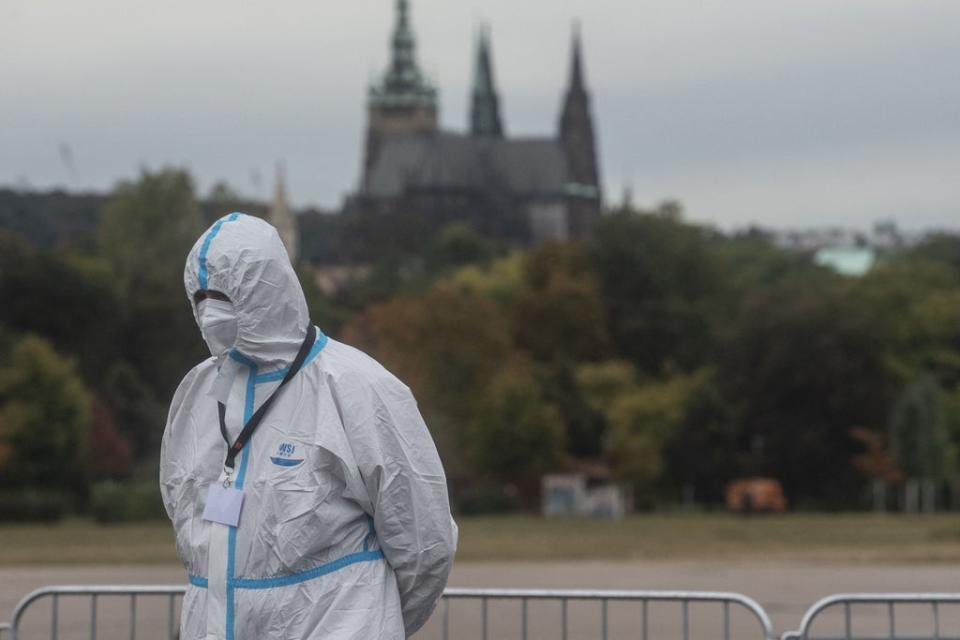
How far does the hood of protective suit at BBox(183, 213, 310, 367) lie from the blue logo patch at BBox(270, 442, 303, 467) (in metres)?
0.21

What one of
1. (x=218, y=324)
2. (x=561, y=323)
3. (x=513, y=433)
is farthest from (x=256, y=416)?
(x=561, y=323)

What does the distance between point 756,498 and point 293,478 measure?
5840 cm

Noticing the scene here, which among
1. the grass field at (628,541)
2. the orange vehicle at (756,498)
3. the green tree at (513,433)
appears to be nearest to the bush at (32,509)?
the grass field at (628,541)

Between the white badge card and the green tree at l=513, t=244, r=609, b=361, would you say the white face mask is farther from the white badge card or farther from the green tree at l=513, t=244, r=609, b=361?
the green tree at l=513, t=244, r=609, b=361

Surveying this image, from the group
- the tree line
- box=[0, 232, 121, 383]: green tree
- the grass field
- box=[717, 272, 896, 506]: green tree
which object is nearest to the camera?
the grass field

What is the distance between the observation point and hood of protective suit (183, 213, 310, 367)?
4.67 metres

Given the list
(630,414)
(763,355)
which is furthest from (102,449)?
(763,355)

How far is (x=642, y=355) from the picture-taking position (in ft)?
304

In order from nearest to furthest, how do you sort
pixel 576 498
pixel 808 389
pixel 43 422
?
1. pixel 576 498
2. pixel 43 422
3. pixel 808 389

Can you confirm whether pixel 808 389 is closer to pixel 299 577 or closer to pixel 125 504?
pixel 125 504

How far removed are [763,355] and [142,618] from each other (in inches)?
2241

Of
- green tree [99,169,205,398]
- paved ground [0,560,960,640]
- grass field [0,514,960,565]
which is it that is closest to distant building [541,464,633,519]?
grass field [0,514,960,565]

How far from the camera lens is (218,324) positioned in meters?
4.72

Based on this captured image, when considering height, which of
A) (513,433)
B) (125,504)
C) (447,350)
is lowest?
(125,504)
